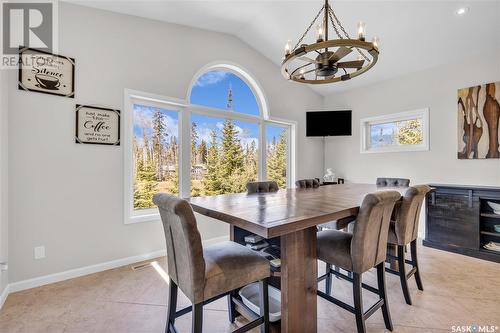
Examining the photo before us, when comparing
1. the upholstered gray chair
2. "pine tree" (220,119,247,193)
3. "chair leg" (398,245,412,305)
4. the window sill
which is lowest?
"chair leg" (398,245,412,305)

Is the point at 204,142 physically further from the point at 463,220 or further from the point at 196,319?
the point at 463,220

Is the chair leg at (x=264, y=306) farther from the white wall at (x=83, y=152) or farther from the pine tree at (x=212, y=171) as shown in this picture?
the pine tree at (x=212, y=171)

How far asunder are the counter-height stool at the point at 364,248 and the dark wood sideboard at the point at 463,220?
2.29 metres

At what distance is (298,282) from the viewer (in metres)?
1.53

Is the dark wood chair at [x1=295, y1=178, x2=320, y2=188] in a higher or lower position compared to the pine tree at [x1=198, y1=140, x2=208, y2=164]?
lower

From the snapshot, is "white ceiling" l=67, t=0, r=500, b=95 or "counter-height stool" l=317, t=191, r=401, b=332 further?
"white ceiling" l=67, t=0, r=500, b=95

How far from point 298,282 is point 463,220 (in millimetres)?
3166

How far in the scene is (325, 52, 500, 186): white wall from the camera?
A: 138 inches

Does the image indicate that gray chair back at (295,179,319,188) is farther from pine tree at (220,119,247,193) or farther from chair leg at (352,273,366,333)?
chair leg at (352,273,366,333)

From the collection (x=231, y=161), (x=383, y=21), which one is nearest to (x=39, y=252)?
(x=231, y=161)

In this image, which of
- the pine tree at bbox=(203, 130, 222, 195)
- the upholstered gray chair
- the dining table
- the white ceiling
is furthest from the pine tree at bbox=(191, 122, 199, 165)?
the dining table

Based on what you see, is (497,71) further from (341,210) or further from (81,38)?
(81,38)

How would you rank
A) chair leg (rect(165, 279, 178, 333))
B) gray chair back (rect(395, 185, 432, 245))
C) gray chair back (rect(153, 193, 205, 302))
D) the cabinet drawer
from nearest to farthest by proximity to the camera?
gray chair back (rect(153, 193, 205, 302)), chair leg (rect(165, 279, 178, 333)), gray chair back (rect(395, 185, 432, 245)), the cabinet drawer

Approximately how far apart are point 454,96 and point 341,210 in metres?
3.60
